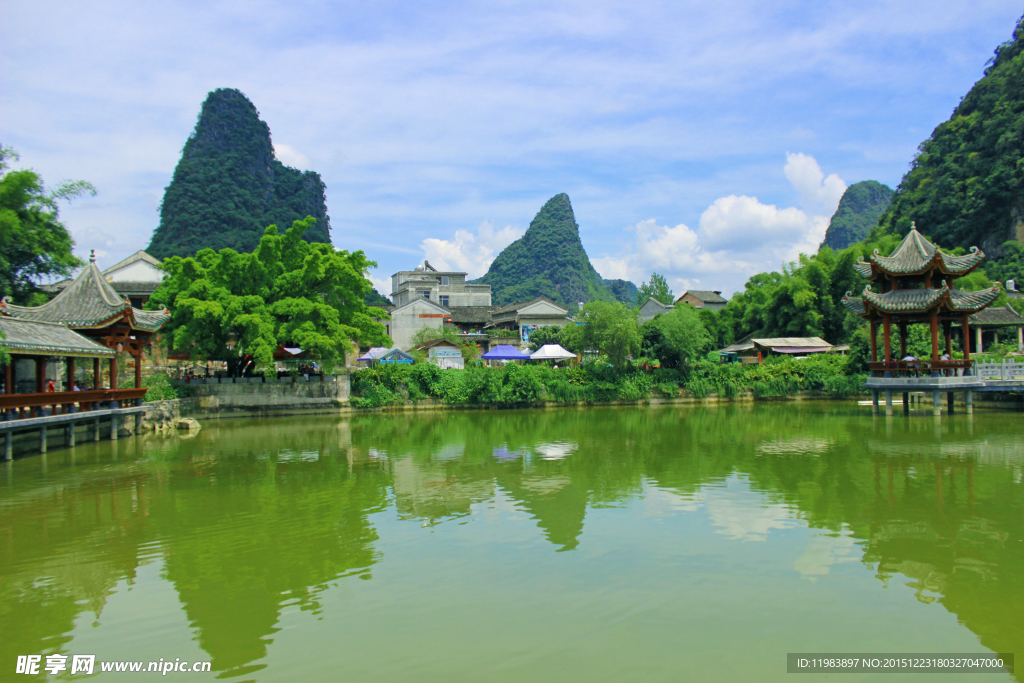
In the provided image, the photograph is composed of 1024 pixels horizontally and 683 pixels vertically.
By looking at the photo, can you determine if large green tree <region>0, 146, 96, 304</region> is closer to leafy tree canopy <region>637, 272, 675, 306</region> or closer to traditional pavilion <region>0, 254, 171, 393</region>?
traditional pavilion <region>0, 254, 171, 393</region>

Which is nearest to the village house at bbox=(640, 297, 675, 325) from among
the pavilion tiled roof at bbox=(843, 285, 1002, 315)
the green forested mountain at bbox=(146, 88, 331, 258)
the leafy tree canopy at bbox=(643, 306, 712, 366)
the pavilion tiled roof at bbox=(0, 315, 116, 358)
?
the leafy tree canopy at bbox=(643, 306, 712, 366)

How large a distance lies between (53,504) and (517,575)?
837cm

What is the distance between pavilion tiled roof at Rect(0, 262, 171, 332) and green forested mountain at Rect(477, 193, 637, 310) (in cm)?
6255

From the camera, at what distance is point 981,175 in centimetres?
4088

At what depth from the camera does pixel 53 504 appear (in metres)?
10.4

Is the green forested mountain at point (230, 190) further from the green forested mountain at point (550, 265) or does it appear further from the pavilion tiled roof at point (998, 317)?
the pavilion tiled roof at point (998, 317)

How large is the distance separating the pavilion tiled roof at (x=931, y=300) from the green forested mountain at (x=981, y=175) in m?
24.1

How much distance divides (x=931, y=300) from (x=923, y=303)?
23cm

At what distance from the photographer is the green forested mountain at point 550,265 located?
85.8 m

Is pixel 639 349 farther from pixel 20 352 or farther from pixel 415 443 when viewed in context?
pixel 20 352

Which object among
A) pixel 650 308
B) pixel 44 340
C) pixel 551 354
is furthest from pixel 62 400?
pixel 650 308

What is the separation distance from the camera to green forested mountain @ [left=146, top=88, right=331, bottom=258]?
192 feet

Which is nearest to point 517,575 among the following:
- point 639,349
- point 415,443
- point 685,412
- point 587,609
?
point 587,609

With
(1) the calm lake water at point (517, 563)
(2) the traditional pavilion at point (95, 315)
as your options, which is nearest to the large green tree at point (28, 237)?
(2) the traditional pavilion at point (95, 315)
